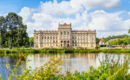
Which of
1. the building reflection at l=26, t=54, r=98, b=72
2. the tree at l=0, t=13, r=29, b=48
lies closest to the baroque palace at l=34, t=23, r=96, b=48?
the tree at l=0, t=13, r=29, b=48

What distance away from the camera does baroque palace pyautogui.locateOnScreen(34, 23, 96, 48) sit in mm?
85812

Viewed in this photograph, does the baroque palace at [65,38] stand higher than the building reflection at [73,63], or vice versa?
the baroque palace at [65,38]

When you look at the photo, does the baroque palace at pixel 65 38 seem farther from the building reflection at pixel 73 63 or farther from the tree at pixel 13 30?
the building reflection at pixel 73 63

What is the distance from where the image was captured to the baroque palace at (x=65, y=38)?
8581 cm

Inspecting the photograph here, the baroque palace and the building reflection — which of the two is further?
the baroque palace

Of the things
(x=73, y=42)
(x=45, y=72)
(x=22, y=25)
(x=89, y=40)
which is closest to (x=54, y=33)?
(x=73, y=42)

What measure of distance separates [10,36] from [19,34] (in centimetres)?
424

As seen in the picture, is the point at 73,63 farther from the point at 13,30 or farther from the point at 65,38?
the point at 65,38

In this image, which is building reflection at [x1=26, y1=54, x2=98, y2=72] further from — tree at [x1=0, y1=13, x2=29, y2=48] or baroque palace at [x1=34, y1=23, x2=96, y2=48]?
baroque palace at [x1=34, y1=23, x2=96, y2=48]

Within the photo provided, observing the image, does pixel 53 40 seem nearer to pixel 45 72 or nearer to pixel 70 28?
pixel 70 28

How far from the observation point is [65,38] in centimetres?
8588

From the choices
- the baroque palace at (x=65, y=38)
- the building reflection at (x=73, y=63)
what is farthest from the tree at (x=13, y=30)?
the baroque palace at (x=65, y=38)

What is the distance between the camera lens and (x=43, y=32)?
87125 millimetres

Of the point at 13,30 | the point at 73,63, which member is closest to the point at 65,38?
the point at 13,30
